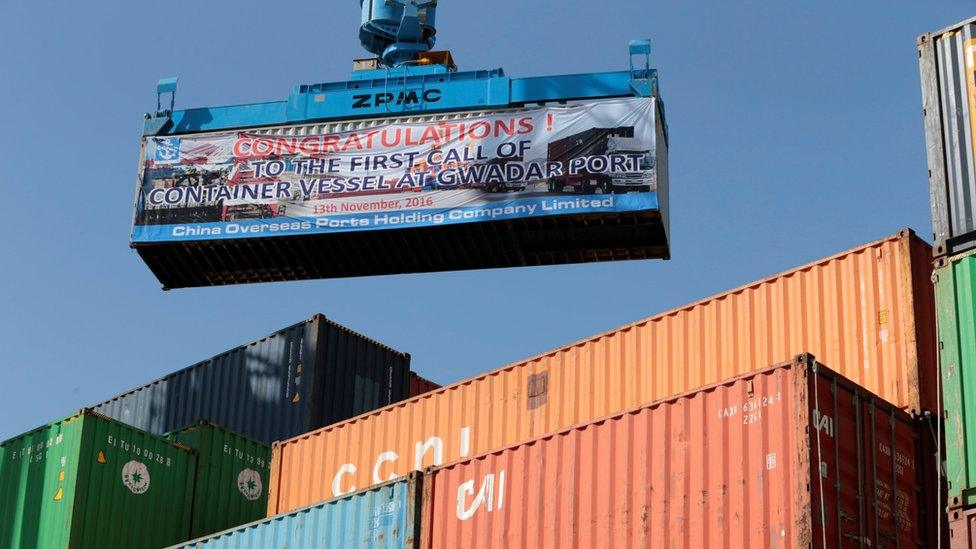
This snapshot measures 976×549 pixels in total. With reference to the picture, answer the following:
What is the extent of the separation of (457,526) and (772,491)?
16.5ft

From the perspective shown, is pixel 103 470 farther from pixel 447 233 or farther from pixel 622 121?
pixel 622 121

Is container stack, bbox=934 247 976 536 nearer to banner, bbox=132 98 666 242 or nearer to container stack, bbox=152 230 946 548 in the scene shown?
container stack, bbox=152 230 946 548

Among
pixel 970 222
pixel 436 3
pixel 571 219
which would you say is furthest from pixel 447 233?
pixel 970 222

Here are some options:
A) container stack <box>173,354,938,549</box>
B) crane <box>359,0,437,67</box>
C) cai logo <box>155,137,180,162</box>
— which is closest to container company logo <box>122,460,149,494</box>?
container stack <box>173,354,938,549</box>

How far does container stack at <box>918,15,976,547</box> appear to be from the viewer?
16203 millimetres

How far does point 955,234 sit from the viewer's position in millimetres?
17641

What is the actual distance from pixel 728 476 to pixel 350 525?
Answer: 644 cm

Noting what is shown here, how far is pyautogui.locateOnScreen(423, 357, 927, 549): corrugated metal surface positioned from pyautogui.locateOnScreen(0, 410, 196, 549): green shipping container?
8.90 m

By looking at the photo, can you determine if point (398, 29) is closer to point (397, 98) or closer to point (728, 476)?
point (397, 98)

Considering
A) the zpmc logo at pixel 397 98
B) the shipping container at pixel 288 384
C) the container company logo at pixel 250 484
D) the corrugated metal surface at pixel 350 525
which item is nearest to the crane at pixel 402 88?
the zpmc logo at pixel 397 98

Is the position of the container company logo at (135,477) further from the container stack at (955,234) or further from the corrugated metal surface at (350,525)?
the container stack at (955,234)

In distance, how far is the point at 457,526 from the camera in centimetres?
2011

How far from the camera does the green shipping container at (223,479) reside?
1108 inches

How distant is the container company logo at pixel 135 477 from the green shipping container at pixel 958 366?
15.0 meters
